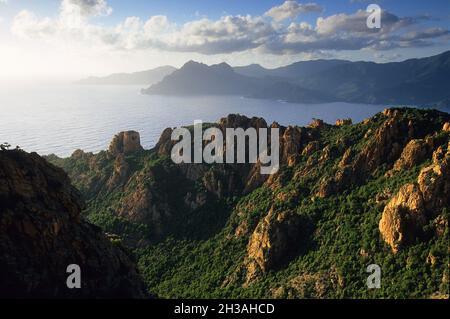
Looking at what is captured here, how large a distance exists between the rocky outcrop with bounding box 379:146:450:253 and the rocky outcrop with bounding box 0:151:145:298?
94.6 feet

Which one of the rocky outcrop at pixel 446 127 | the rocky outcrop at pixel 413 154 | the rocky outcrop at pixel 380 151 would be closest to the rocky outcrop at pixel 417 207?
the rocky outcrop at pixel 413 154

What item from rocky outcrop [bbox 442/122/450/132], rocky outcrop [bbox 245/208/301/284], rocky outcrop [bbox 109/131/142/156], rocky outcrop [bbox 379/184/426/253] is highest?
rocky outcrop [bbox 442/122/450/132]

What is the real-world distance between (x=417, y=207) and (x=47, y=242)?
39.3 meters

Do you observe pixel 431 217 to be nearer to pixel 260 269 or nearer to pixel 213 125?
pixel 260 269

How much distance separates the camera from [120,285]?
47.9 m

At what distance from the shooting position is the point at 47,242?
4391 cm

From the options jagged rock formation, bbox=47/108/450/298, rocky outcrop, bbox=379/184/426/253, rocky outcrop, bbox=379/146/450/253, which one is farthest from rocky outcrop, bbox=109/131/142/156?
rocky outcrop, bbox=379/146/450/253

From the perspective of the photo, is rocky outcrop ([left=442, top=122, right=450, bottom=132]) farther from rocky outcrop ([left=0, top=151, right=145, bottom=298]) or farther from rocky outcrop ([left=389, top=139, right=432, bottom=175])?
rocky outcrop ([left=0, top=151, right=145, bottom=298])

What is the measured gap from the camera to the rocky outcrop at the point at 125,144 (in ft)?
383

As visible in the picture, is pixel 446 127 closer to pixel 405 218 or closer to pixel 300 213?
pixel 405 218

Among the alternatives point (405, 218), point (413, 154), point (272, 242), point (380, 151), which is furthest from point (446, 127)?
point (272, 242)

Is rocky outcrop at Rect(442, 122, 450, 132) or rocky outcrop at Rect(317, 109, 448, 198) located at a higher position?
rocky outcrop at Rect(442, 122, 450, 132)

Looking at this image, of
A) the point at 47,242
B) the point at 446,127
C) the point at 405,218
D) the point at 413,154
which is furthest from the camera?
the point at 446,127

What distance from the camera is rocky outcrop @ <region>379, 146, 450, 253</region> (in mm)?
50969
